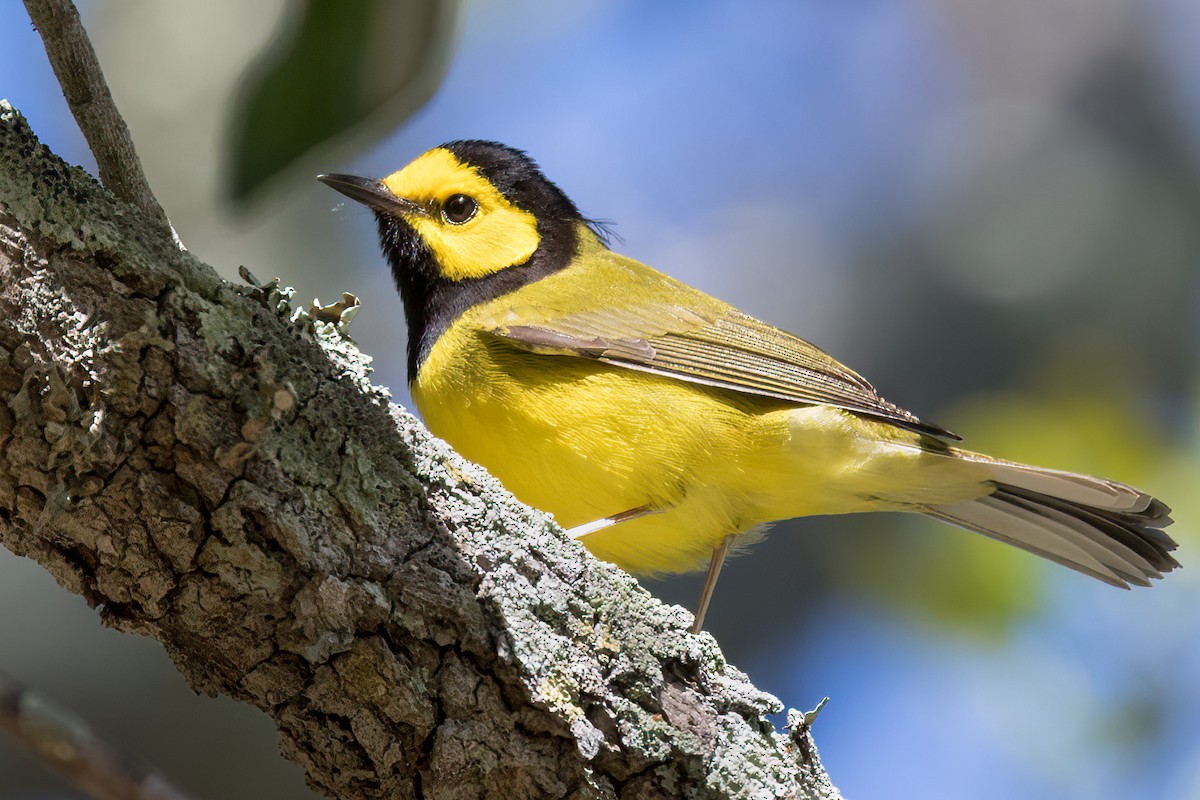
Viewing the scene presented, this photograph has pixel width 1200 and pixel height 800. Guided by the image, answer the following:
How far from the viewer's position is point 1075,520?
3.89 meters

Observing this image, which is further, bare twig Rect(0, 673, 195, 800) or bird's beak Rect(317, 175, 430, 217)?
bird's beak Rect(317, 175, 430, 217)

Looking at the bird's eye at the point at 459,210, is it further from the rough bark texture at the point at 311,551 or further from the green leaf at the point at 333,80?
the green leaf at the point at 333,80

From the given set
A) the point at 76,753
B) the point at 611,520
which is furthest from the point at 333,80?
the point at 611,520

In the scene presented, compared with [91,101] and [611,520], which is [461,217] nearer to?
[611,520]

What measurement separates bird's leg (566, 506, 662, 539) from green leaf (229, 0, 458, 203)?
191 cm

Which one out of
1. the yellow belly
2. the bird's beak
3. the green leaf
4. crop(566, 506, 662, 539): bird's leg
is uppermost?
the bird's beak

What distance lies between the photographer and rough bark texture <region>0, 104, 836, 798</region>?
200 centimetres

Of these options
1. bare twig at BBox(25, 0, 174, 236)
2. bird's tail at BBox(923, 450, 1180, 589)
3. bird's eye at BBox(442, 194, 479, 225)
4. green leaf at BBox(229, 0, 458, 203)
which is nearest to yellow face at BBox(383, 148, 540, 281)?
bird's eye at BBox(442, 194, 479, 225)

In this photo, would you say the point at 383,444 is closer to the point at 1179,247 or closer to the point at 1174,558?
the point at 1174,558

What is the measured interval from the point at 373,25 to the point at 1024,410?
396cm

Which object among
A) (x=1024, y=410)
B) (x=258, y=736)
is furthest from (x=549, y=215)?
(x=258, y=736)

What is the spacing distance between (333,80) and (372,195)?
8.81 feet

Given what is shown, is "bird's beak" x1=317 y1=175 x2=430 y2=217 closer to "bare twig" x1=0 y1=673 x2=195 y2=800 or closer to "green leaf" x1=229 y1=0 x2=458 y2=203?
"green leaf" x1=229 y1=0 x2=458 y2=203

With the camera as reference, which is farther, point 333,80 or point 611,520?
point 611,520
